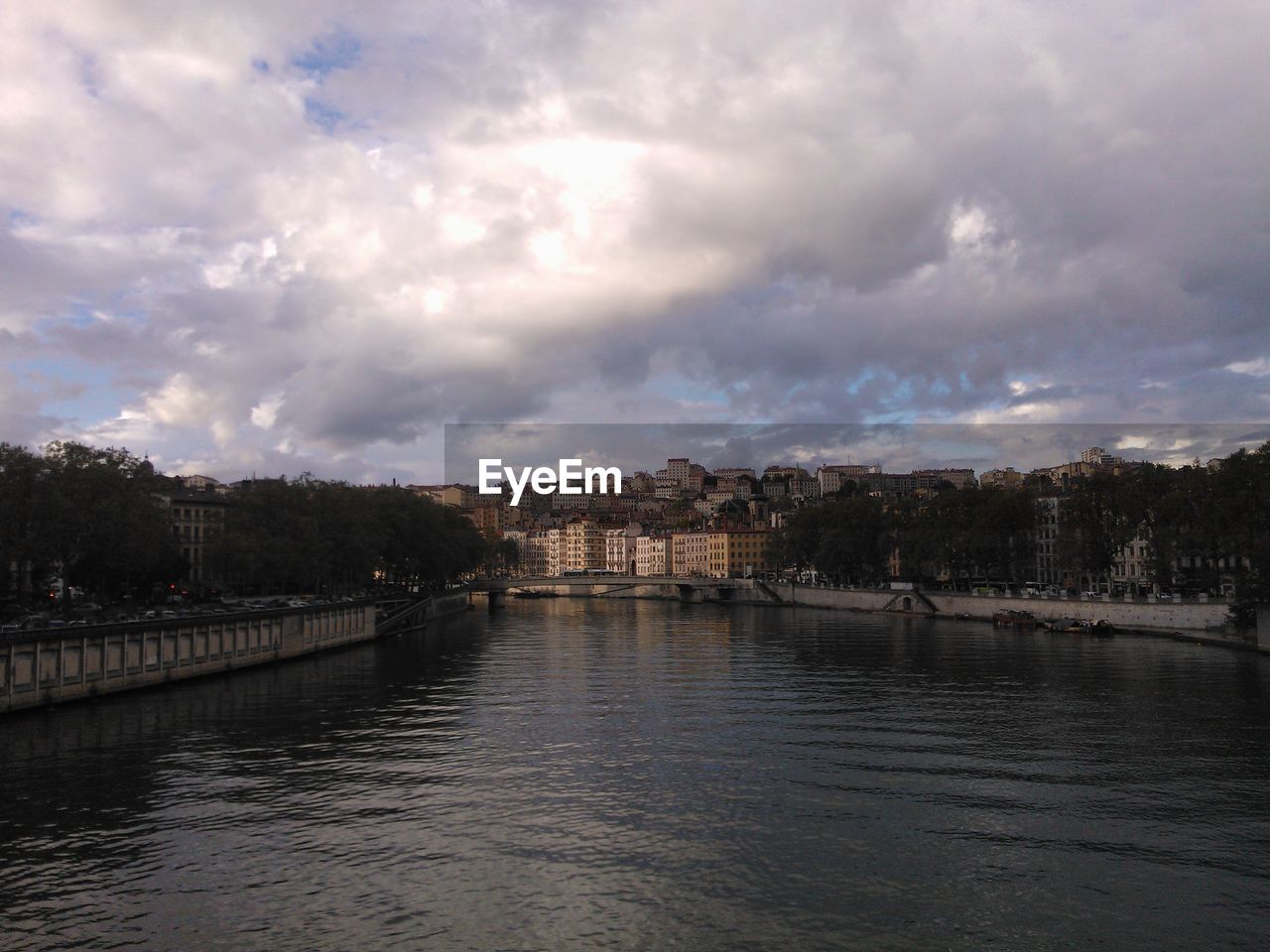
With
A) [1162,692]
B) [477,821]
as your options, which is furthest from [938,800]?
[1162,692]

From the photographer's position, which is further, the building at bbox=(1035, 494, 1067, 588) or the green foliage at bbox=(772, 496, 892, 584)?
the building at bbox=(1035, 494, 1067, 588)

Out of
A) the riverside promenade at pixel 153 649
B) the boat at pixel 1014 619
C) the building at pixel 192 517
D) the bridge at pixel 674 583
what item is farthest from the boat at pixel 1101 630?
the building at pixel 192 517

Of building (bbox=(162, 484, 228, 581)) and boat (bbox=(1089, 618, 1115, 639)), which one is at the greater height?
building (bbox=(162, 484, 228, 581))

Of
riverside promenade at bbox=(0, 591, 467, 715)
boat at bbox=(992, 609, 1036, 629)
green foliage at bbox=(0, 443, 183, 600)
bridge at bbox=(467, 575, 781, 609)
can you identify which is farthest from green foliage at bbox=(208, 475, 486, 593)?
boat at bbox=(992, 609, 1036, 629)

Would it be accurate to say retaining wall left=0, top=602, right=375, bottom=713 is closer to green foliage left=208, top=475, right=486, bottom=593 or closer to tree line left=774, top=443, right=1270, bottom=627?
A: green foliage left=208, top=475, right=486, bottom=593

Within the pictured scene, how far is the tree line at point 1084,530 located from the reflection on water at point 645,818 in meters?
27.9

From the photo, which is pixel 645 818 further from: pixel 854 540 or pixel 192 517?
pixel 192 517

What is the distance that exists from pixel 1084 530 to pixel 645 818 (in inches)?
3635

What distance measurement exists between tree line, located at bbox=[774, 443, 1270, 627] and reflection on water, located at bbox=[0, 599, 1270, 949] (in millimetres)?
27866

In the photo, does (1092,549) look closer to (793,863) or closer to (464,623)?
(464,623)

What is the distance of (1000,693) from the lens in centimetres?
4953

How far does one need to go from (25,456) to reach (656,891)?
58.9m

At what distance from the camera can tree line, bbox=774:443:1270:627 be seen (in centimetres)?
7206

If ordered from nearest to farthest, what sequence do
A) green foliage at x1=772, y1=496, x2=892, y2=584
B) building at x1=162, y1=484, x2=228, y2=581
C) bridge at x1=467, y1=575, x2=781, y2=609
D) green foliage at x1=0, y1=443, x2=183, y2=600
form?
green foliage at x1=0, y1=443, x2=183, y2=600, building at x1=162, y1=484, x2=228, y2=581, green foliage at x1=772, y1=496, x2=892, y2=584, bridge at x1=467, y1=575, x2=781, y2=609
